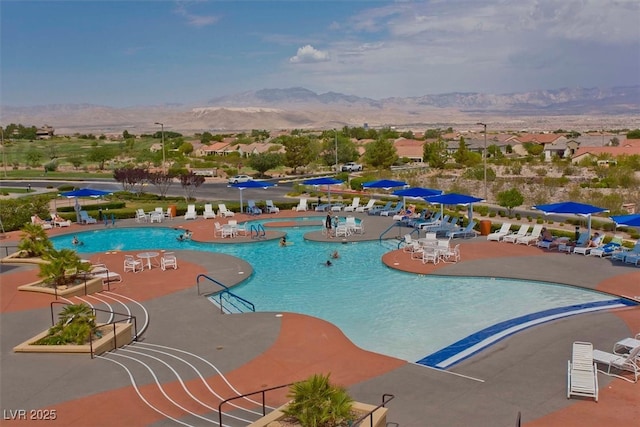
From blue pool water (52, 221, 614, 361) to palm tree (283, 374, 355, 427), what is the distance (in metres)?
5.53

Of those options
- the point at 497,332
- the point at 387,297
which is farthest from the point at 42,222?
the point at 497,332

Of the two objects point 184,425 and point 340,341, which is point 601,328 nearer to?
point 340,341

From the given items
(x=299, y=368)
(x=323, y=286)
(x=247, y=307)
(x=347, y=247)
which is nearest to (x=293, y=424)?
(x=299, y=368)

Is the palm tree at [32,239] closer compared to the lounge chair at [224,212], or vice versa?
the palm tree at [32,239]

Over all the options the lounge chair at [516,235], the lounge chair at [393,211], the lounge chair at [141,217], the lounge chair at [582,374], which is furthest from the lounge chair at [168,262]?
the lounge chair at [393,211]

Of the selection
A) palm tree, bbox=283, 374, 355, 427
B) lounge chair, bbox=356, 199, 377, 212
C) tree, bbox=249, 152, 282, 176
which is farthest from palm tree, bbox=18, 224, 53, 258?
tree, bbox=249, 152, 282, 176

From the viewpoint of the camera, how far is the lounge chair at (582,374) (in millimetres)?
10625

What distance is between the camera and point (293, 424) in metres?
8.92

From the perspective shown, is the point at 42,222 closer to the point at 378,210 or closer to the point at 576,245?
the point at 378,210

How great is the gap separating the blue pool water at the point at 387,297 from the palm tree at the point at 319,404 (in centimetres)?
553

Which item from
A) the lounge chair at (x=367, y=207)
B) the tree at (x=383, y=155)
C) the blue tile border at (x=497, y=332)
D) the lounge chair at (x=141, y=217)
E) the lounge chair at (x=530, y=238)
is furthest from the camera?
the tree at (x=383, y=155)

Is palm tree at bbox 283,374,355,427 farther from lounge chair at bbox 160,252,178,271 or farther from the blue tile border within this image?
lounge chair at bbox 160,252,178,271

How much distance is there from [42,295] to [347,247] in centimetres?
1301

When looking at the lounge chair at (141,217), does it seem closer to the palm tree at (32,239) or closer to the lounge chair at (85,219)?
the lounge chair at (85,219)
